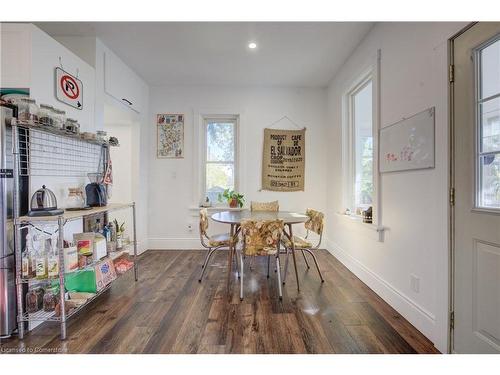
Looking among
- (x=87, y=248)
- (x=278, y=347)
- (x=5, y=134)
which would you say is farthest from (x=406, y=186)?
(x=5, y=134)

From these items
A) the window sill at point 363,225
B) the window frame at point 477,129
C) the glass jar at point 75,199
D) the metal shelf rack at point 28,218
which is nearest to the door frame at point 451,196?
the window frame at point 477,129

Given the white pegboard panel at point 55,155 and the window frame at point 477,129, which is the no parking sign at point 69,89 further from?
the window frame at point 477,129

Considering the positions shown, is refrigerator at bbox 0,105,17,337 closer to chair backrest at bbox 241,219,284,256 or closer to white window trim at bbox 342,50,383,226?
chair backrest at bbox 241,219,284,256

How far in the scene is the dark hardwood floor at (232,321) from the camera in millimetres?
1650

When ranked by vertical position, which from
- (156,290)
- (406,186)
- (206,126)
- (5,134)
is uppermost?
(206,126)

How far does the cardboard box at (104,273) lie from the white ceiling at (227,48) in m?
2.33

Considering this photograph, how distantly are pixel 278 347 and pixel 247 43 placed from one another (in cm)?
295

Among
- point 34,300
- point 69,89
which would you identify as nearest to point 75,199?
point 34,300

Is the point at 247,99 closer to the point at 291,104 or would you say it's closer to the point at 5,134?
the point at 291,104

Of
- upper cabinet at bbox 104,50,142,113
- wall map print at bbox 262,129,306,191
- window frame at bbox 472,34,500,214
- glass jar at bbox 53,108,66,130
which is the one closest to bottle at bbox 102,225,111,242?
glass jar at bbox 53,108,66,130

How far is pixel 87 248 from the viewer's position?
6.94ft

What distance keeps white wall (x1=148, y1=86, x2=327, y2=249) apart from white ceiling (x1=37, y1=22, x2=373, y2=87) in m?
0.24

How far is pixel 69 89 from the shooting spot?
2.34 meters

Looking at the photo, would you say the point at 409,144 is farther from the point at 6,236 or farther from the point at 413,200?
the point at 6,236
